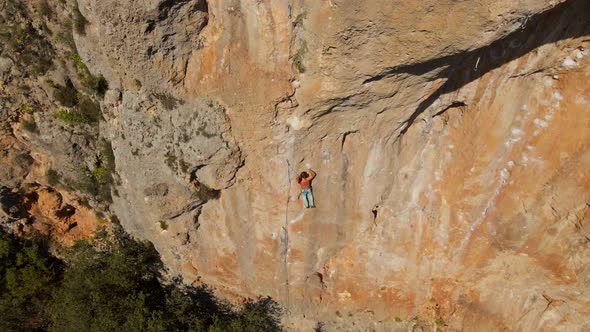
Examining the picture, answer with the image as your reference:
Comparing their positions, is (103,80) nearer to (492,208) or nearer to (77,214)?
(77,214)

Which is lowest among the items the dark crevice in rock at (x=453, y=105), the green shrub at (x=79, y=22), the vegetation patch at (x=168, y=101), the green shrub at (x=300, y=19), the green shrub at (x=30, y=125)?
the green shrub at (x=300, y=19)

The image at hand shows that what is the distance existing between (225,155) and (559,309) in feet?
33.4

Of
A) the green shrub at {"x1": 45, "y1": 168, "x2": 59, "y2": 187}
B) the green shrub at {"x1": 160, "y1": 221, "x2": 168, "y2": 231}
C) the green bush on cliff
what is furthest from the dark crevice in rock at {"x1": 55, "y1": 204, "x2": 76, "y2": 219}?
the green shrub at {"x1": 160, "y1": 221, "x2": 168, "y2": 231}

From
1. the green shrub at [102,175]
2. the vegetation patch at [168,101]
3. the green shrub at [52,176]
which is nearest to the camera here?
Result: the vegetation patch at [168,101]

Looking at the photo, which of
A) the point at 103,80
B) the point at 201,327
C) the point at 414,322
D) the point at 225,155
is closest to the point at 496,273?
the point at 414,322

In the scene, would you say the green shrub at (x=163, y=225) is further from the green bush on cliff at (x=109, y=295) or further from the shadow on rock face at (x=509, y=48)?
the shadow on rock face at (x=509, y=48)

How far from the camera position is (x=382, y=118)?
8.77m

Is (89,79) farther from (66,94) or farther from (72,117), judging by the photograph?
(72,117)

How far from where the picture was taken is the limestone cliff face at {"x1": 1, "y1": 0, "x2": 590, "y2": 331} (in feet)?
23.9

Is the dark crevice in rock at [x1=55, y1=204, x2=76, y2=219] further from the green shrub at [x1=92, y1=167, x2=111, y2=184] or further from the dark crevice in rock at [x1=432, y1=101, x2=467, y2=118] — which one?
the dark crevice in rock at [x1=432, y1=101, x2=467, y2=118]

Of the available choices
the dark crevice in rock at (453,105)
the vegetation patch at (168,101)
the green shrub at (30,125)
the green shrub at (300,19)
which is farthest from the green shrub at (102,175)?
the dark crevice in rock at (453,105)

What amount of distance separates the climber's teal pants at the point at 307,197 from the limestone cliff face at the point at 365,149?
0.21 m

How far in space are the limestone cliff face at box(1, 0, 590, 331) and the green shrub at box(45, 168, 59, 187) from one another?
6.27ft

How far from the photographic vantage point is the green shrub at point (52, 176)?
486 inches
